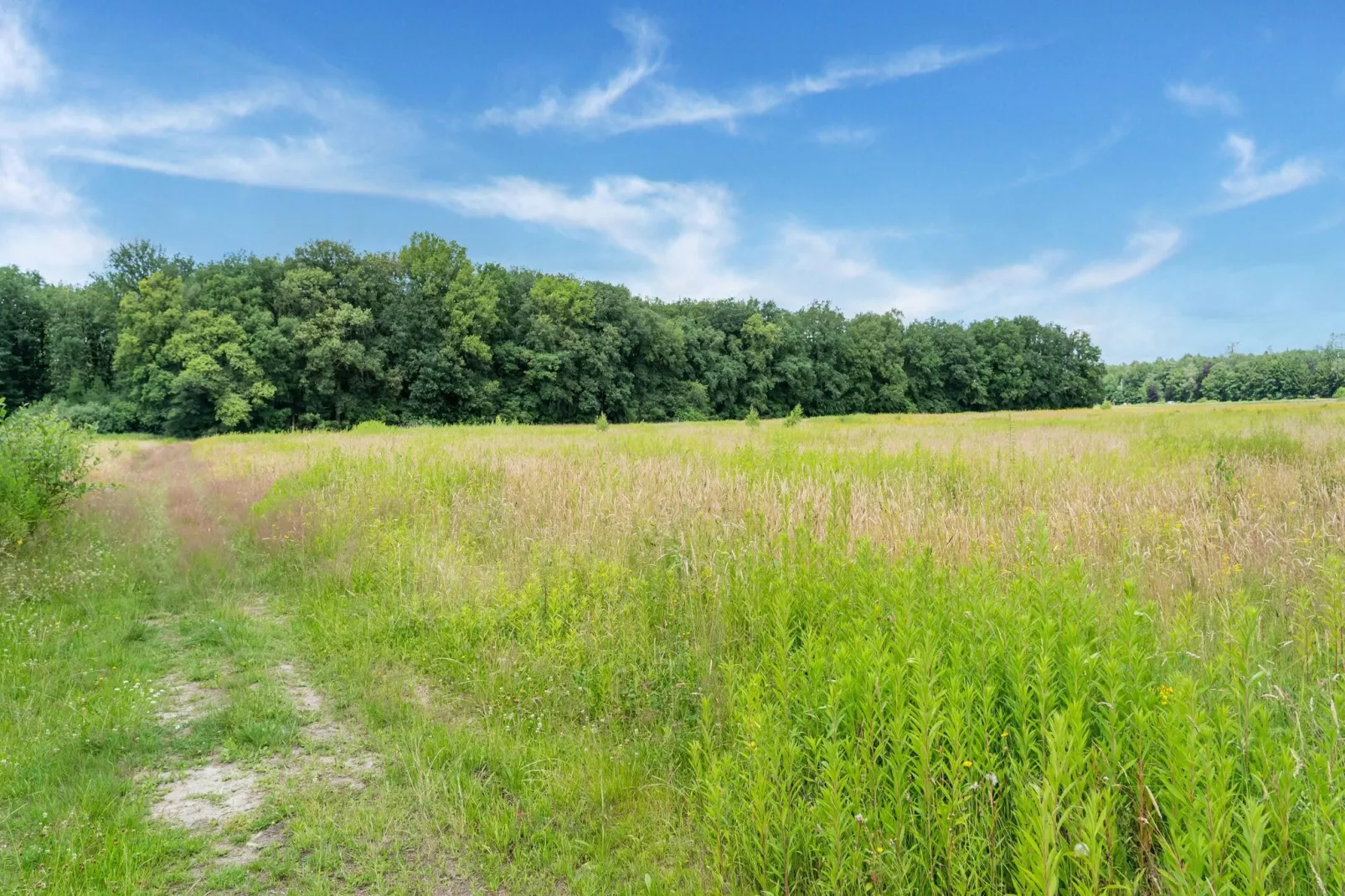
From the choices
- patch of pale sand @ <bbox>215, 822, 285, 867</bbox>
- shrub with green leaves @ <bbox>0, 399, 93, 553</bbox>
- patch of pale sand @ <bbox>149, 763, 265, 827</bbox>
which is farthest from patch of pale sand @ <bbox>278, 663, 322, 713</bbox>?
shrub with green leaves @ <bbox>0, 399, 93, 553</bbox>

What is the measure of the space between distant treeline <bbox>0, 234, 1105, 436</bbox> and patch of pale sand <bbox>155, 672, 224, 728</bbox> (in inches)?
1475

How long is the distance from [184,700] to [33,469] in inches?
257

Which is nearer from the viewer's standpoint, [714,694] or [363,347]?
[714,694]

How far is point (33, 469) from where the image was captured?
8555mm

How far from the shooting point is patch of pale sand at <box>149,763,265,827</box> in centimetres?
334

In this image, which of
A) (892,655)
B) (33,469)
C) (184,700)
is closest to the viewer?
(892,655)

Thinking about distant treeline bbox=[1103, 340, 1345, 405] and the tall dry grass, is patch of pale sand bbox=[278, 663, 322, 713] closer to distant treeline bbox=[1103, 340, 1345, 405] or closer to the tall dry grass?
the tall dry grass

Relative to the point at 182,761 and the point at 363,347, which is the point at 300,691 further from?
the point at 363,347

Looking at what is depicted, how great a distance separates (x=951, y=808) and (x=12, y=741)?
549 cm

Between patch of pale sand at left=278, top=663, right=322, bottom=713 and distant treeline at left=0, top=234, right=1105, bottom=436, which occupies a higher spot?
distant treeline at left=0, top=234, right=1105, bottom=436

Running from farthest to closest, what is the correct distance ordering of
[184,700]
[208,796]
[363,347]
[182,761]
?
[363,347] → [184,700] → [182,761] → [208,796]

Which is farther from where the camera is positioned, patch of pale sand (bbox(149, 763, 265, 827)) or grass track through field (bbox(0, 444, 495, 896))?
patch of pale sand (bbox(149, 763, 265, 827))

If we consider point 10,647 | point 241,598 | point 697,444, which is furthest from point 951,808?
point 697,444

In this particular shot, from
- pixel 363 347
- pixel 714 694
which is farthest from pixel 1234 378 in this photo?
pixel 714 694
